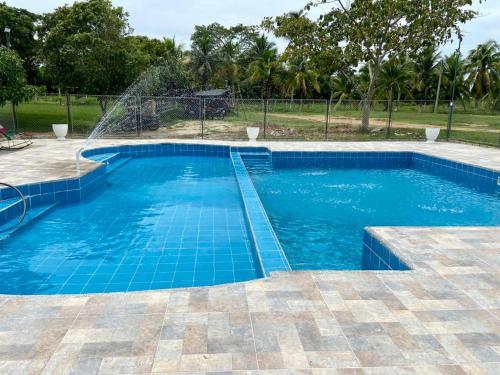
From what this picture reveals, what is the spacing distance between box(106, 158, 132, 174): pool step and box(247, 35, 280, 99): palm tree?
22.8 metres

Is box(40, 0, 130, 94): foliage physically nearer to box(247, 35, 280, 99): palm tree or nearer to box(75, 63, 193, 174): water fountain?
box(75, 63, 193, 174): water fountain

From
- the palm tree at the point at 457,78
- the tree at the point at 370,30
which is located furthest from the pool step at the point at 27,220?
the palm tree at the point at 457,78

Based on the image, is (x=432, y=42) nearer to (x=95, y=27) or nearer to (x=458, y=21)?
(x=458, y=21)

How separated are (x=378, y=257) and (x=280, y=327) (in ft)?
6.18

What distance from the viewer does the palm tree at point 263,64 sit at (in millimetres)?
32812

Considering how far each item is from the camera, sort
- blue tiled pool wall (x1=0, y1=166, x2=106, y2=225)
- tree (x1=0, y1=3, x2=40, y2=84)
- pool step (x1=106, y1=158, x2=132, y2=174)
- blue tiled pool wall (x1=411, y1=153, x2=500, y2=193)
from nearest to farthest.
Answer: blue tiled pool wall (x1=0, y1=166, x2=106, y2=225), blue tiled pool wall (x1=411, y1=153, x2=500, y2=193), pool step (x1=106, y1=158, x2=132, y2=174), tree (x1=0, y1=3, x2=40, y2=84)

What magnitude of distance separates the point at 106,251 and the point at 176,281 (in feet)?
3.87

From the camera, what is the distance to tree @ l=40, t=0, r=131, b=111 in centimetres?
1420

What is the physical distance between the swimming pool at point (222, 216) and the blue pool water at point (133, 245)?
0.02m

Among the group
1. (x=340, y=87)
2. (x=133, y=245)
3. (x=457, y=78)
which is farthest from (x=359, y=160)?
(x=457, y=78)

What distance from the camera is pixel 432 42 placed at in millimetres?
15883

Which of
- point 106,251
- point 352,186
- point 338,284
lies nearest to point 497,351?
point 338,284

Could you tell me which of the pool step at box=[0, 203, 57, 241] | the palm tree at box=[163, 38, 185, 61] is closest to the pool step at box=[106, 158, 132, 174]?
the pool step at box=[0, 203, 57, 241]

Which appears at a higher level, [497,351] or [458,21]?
[458,21]
